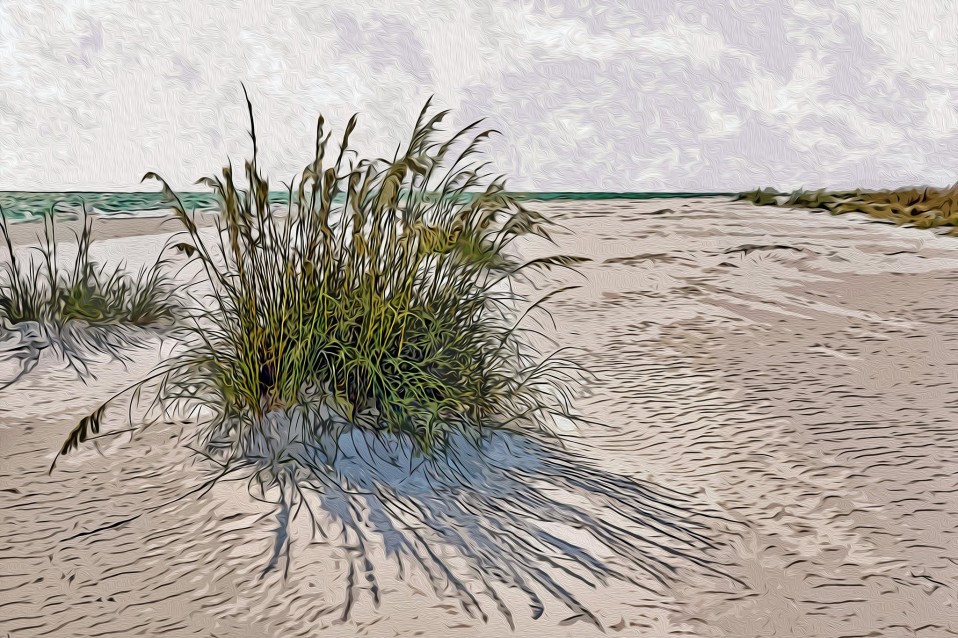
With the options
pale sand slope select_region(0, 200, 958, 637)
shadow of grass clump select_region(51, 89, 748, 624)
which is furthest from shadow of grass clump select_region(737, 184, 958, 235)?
shadow of grass clump select_region(51, 89, 748, 624)

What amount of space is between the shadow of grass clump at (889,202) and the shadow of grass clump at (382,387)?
8216 mm

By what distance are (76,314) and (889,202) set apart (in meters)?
11.9

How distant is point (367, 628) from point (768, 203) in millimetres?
14182

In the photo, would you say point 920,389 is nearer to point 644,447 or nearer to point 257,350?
point 644,447

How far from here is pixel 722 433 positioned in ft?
9.56

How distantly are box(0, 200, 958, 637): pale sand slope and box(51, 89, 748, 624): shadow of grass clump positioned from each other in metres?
0.10

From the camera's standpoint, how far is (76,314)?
4.05m

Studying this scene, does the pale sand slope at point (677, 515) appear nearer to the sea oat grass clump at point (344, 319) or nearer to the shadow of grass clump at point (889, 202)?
the sea oat grass clump at point (344, 319)

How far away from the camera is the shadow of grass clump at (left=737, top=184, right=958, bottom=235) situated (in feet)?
33.5

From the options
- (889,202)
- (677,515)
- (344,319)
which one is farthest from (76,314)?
(889,202)

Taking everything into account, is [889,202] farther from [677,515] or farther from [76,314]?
[677,515]

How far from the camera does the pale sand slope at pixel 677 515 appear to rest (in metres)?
1.80

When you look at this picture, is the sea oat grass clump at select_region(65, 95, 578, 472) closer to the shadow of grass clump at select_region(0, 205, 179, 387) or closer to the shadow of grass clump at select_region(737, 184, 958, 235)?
the shadow of grass clump at select_region(0, 205, 179, 387)

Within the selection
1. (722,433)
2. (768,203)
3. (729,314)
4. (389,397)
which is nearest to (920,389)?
(722,433)
